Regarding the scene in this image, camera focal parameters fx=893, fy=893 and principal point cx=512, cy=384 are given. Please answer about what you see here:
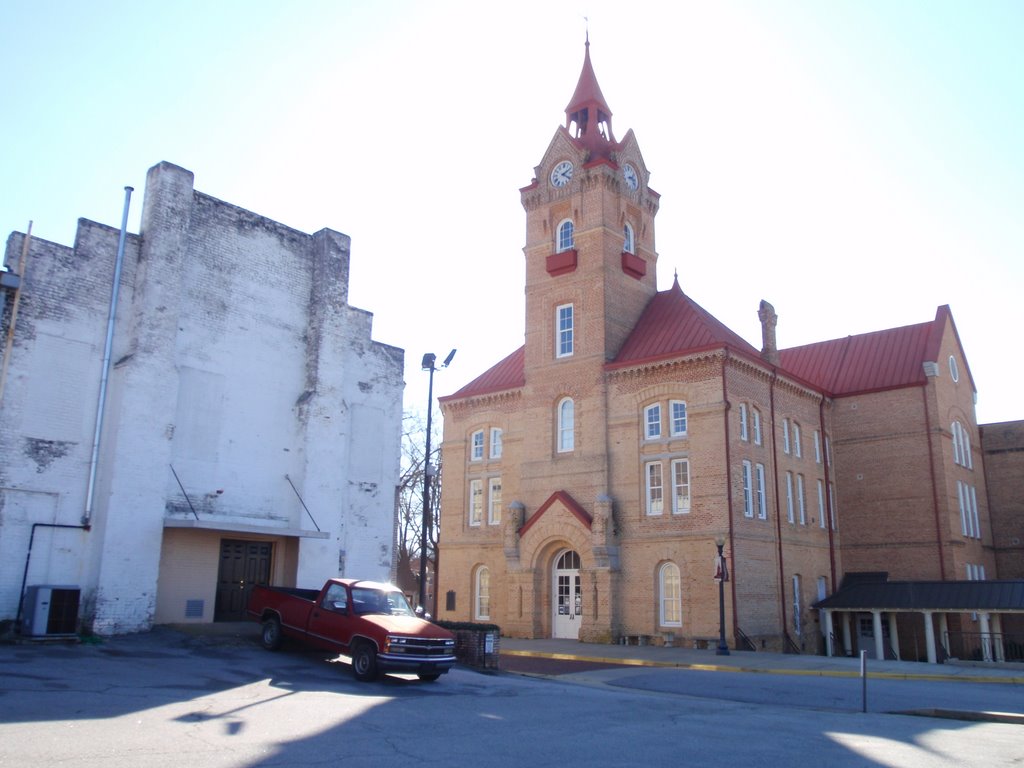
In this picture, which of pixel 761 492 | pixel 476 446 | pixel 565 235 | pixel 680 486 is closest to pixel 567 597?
pixel 680 486

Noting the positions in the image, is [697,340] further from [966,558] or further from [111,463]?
[111,463]

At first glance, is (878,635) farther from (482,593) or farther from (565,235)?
(565,235)

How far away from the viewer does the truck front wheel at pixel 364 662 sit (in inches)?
625

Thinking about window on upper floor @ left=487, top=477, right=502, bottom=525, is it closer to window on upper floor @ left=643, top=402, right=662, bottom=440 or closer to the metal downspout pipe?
window on upper floor @ left=643, top=402, right=662, bottom=440

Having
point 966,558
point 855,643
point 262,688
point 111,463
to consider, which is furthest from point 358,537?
point 966,558

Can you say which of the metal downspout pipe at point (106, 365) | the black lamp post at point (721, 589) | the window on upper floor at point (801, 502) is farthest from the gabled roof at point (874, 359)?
the metal downspout pipe at point (106, 365)

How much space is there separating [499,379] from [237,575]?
60.9 ft

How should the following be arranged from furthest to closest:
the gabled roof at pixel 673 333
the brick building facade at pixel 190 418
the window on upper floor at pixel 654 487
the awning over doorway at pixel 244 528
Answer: the gabled roof at pixel 673 333
the window on upper floor at pixel 654 487
the awning over doorway at pixel 244 528
the brick building facade at pixel 190 418

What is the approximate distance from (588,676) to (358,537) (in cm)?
730

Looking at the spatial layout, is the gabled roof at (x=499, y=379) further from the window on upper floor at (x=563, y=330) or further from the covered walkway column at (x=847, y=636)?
the covered walkway column at (x=847, y=636)

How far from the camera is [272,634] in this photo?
18562 millimetres

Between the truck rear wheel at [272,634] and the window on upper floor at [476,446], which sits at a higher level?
the window on upper floor at [476,446]

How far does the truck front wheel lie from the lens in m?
15.9

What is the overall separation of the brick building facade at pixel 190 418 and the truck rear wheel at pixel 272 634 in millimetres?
2749
